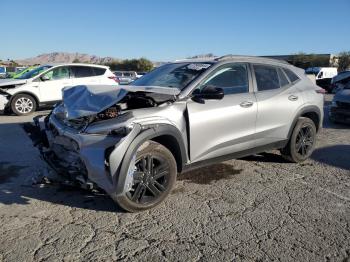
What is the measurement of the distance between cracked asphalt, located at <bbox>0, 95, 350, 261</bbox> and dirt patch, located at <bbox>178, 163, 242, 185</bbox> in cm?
2

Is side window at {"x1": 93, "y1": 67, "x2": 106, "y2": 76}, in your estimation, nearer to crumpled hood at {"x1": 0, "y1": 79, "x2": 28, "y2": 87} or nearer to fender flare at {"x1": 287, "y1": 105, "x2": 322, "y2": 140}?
crumpled hood at {"x1": 0, "y1": 79, "x2": 28, "y2": 87}

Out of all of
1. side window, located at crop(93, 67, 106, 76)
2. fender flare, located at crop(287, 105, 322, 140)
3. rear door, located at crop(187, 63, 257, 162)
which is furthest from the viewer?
side window, located at crop(93, 67, 106, 76)

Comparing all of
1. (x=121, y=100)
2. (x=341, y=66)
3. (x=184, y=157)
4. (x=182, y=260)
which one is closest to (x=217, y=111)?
(x=184, y=157)

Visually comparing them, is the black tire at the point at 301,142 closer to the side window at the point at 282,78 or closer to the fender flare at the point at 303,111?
the fender flare at the point at 303,111

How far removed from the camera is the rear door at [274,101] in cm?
525

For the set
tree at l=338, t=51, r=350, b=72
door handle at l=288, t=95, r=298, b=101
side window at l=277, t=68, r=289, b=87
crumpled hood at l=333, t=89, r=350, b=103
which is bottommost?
tree at l=338, t=51, r=350, b=72

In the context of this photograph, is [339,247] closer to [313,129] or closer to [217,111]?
[217,111]

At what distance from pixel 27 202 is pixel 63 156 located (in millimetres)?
716

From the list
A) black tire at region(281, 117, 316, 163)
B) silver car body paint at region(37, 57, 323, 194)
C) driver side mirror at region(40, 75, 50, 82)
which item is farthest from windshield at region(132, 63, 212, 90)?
driver side mirror at region(40, 75, 50, 82)

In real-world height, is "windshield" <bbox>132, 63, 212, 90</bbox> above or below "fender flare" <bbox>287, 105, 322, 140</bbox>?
above

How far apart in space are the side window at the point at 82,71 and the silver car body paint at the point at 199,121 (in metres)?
8.34

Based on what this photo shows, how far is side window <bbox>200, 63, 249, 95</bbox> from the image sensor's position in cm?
479

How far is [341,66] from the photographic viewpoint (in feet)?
Result: 173

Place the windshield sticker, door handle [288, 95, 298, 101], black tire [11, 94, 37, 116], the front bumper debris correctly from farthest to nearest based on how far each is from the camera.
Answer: black tire [11, 94, 37, 116]
door handle [288, 95, 298, 101]
the windshield sticker
the front bumper debris
